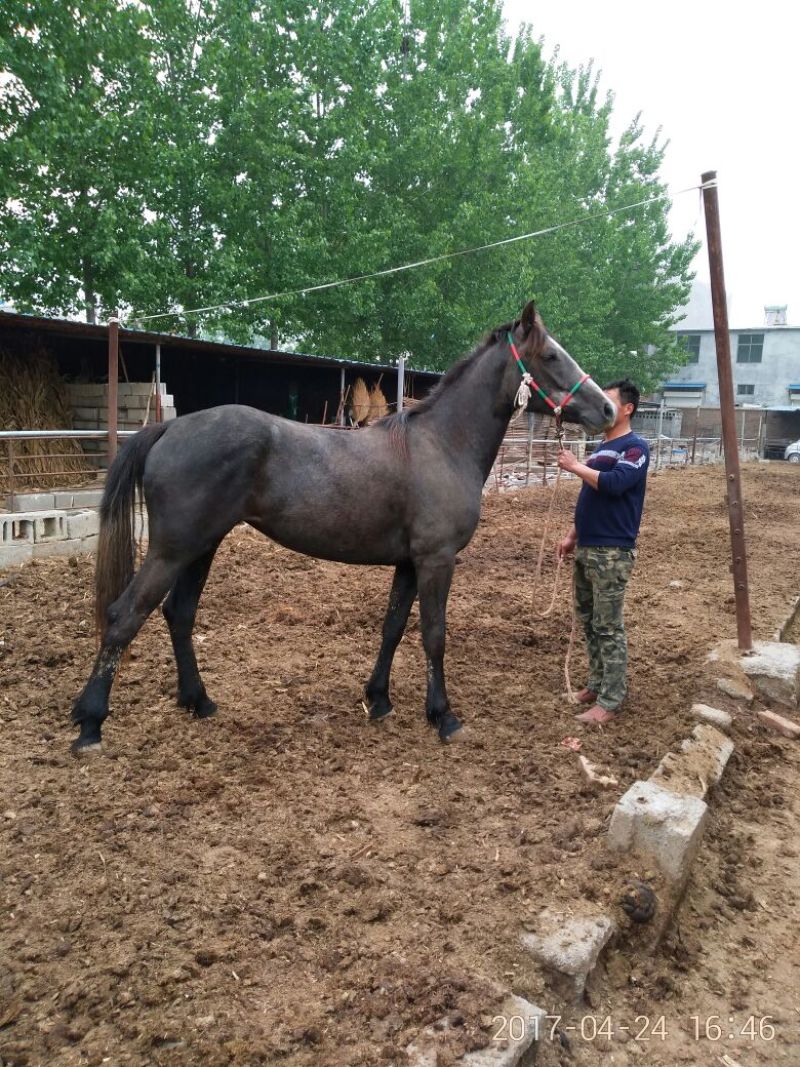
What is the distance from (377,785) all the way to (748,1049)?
5.72 ft

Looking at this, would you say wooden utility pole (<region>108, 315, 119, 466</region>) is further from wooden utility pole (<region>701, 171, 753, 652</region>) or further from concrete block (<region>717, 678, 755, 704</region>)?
concrete block (<region>717, 678, 755, 704</region>)

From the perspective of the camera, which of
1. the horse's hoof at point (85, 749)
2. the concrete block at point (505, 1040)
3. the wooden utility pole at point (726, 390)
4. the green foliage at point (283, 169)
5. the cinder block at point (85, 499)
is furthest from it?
the green foliage at point (283, 169)

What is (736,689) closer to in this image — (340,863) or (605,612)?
(605,612)

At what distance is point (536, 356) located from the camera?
3.96 m

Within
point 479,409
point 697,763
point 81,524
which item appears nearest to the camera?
point 697,763

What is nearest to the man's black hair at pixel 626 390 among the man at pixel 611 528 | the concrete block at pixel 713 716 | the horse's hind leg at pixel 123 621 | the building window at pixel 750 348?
the man at pixel 611 528

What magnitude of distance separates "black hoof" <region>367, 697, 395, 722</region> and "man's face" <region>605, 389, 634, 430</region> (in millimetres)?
2141

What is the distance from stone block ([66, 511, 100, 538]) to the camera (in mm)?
7121

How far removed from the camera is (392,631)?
4.10 metres

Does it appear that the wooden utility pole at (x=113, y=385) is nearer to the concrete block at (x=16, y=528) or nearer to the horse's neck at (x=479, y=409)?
the concrete block at (x=16, y=528)

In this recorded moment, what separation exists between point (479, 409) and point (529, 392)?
12.4 inches

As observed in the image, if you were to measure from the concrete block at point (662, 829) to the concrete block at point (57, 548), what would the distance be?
615 centimetres

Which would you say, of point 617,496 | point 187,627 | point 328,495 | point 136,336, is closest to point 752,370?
point 136,336

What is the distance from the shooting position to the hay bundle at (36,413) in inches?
353
